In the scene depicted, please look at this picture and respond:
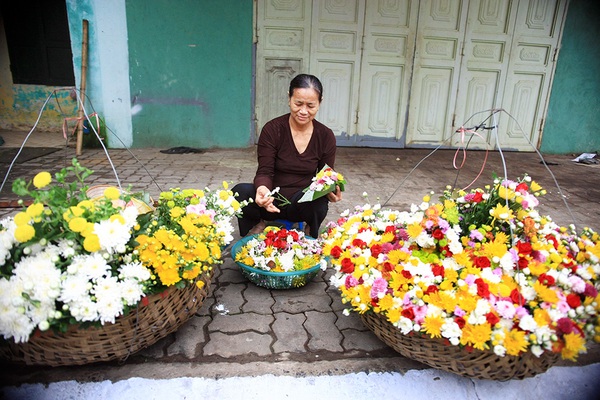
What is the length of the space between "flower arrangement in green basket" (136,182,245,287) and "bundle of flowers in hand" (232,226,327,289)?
14.6 inches

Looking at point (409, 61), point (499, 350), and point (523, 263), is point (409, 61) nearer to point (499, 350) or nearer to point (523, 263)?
point (523, 263)

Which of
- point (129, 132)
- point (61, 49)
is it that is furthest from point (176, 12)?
point (61, 49)

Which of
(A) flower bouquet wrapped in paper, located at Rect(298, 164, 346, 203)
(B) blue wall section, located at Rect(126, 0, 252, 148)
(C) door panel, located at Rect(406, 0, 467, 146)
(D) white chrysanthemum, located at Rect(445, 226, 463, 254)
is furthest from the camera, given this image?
(C) door panel, located at Rect(406, 0, 467, 146)

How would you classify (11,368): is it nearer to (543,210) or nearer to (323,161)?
(323,161)

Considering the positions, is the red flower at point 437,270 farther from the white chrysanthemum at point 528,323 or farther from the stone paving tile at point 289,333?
the stone paving tile at point 289,333

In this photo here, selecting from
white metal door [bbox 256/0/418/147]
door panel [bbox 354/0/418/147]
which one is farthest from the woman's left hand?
door panel [bbox 354/0/418/147]

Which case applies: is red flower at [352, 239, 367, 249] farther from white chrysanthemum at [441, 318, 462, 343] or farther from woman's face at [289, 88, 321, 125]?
woman's face at [289, 88, 321, 125]

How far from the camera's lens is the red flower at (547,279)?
1.59 metres

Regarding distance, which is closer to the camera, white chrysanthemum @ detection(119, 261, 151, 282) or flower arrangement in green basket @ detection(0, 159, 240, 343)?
flower arrangement in green basket @ detection(0, 159, 240, 343)

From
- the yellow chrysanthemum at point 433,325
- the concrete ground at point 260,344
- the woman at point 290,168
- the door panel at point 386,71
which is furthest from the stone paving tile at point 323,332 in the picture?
the door panel at point 386,71

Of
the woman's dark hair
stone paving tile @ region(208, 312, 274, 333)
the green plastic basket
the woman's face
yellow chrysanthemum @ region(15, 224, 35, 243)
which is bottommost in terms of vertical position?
stone paving tile @ region(208, 312, 274, 333)

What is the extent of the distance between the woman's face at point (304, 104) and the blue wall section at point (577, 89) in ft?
19.7

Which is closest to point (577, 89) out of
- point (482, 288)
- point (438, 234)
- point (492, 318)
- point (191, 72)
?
point (191, 72)

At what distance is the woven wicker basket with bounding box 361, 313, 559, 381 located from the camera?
152 centimetres
